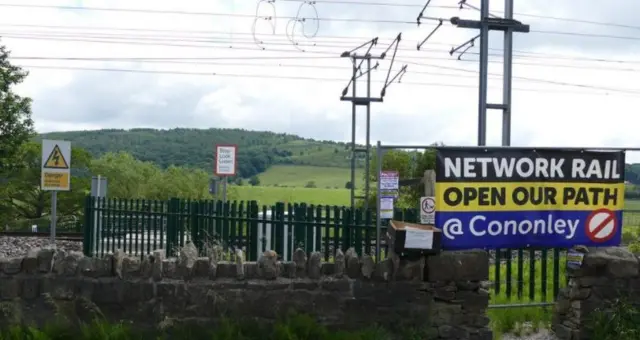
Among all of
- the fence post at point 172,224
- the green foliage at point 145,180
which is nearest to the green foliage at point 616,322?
the fence post at point 172,224

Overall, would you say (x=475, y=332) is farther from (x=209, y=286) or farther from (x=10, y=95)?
(x=10, y=95)

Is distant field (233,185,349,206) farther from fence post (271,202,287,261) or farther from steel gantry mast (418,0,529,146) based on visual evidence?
fence post (271,202,287,261)

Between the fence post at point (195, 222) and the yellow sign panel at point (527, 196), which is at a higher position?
the yellow sign panel at point (527, 196)

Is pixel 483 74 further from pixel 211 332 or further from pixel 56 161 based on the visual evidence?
pixel 211 332

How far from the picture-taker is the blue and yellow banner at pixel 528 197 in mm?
7902

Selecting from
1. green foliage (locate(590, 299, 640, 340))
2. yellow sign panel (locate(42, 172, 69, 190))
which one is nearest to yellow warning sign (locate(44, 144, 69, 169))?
yellow sign panel (locate(42, 172, 69, 190))

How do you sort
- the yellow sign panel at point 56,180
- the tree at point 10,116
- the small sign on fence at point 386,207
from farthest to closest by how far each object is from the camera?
1. the tree at point 10,116
2. the yellow sign panel at point 56,180
3. the small sign on fence at point 386,207

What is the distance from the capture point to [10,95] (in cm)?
3172

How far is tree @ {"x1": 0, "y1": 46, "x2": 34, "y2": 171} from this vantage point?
31.2 metres

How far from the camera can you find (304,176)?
106 meters

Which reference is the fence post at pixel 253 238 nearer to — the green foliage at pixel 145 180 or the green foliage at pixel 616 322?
the green foliage at pixel 616 322

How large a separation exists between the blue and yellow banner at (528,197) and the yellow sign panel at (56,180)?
955cm

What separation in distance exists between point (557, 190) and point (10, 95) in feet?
94.0

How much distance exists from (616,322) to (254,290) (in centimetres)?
383
